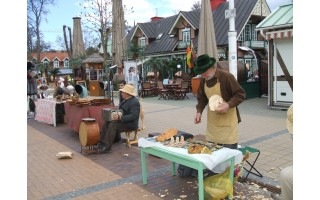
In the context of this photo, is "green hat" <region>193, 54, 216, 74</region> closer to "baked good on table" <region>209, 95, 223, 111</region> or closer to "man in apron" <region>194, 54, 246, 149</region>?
"man in apron" <region>194, 54, 246, 149</region>

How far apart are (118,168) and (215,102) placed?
7.49 feet

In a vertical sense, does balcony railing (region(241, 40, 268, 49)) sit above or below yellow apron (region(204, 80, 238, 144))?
above

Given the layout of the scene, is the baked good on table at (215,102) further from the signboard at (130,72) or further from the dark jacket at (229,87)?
the signboard at (130,72)

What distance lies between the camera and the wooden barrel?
6180 millimetres

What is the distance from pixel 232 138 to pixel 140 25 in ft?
97.4

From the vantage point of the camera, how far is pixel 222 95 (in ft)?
13.8

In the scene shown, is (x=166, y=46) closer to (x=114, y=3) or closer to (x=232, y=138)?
(x=114, y=3)

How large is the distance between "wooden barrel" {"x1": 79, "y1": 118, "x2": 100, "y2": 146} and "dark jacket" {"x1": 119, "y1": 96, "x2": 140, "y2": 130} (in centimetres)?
57

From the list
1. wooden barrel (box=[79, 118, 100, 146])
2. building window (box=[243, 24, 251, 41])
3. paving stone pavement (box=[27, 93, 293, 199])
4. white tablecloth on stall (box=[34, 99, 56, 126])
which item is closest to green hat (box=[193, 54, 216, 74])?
paving stone pavement (box=[27, 93, 293, 199])

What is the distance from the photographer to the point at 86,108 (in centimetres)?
737

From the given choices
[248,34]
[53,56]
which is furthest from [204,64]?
[53,56]

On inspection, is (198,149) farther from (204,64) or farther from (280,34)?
(280,34)

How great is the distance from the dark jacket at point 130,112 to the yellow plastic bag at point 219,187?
2760 millimetres
